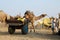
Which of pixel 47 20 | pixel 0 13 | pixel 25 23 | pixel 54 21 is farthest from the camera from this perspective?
pixel 0 13

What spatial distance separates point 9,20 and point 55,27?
4595mm

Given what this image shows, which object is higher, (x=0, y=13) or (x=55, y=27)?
(x=0, y=13)

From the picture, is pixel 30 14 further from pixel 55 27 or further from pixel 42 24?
pixel 42 24

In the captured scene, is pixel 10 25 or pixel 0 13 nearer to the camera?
pixel 10 25

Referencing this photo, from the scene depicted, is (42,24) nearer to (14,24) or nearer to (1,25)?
(1,25)

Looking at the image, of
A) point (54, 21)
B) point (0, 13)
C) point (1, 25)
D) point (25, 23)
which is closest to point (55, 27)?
point (54, 21)

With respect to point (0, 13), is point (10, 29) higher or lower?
lower

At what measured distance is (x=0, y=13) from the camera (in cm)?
4197

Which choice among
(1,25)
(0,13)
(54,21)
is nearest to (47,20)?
(1,25)

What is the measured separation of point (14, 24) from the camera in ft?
66.1

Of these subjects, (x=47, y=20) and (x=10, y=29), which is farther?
(x=47, y=20)

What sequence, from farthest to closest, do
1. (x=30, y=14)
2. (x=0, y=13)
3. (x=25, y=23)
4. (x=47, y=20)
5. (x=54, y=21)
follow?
(x=0, y=13) < (x=47, y=20) < (x=30, y=14) < (x=54, y=21) < (x=25, y=23)

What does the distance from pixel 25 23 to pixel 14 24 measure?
3.50 feet

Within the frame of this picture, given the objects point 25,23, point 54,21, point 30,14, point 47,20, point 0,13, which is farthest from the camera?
point 0,13
